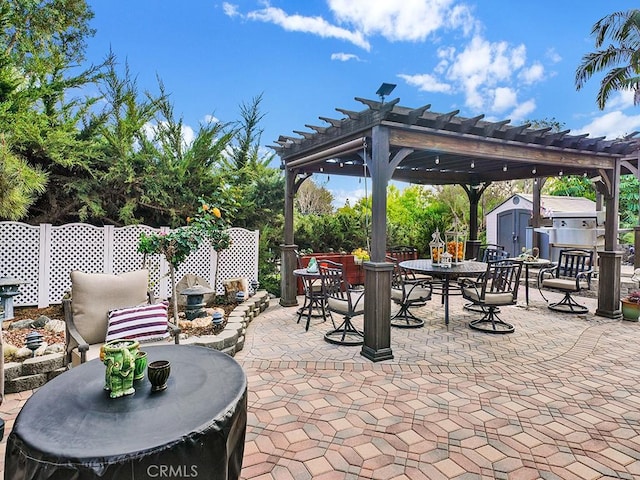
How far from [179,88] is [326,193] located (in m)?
16.1

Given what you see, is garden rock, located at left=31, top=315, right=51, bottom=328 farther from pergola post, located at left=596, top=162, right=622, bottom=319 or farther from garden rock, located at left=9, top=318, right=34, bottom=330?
pergola post, located at left=596, top=162, right=622, bottom=319

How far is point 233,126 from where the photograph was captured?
23.0 ft

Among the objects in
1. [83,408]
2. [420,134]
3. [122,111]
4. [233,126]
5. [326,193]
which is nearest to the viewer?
[83,408]

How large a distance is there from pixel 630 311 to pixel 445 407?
4633 millimetres

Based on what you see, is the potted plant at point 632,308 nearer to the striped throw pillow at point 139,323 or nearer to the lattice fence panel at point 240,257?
the lattice fence panel at point 240,257

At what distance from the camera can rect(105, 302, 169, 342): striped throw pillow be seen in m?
3.08

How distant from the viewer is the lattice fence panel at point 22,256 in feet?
17.1

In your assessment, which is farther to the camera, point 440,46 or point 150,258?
point 440,46

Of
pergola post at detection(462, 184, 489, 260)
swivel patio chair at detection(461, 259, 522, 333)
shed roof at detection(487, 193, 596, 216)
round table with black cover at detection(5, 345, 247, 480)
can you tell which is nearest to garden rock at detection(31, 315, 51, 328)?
round table with black cover at detection(5, 345, 247, 480)

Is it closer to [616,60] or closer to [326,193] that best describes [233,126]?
[616,60]

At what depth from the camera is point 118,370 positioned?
1.61m

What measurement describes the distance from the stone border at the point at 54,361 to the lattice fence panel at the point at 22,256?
8.70ft

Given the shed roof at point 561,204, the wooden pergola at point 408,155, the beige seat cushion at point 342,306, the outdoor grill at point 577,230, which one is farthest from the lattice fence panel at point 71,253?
the shed roof at point 561,204

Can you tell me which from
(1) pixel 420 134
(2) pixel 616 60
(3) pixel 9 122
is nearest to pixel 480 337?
(1) pixel 420 134
